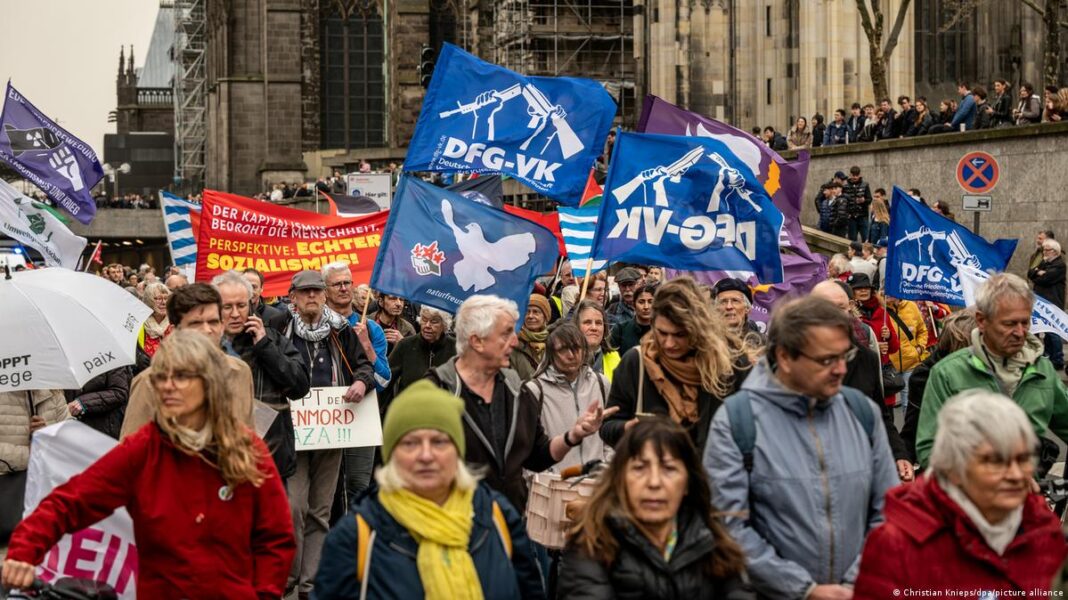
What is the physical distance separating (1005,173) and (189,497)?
2009cm

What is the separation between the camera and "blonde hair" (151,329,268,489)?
18.1 feet

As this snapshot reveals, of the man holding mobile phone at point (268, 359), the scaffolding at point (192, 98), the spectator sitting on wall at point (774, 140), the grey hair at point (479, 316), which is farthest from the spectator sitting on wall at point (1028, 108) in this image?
the scaffolding at point (192, 98)

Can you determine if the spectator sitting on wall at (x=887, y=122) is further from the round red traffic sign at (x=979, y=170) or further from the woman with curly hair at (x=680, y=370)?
the woman with curly hair at (x=680, y=370)

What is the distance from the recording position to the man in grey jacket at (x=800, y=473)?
209 inches

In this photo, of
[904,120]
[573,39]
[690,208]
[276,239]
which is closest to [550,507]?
[690,208]

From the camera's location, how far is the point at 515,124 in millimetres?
11211

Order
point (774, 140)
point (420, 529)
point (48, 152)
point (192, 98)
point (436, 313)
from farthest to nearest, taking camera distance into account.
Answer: point (192, 98), point (774, 140), point (48, 152), point (436, 313), point (420, 529)

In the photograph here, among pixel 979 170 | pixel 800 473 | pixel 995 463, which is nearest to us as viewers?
pixel 995 463

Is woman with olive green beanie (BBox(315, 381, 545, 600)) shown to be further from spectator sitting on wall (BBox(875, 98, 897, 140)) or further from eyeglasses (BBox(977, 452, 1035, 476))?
spectator sitting on wall (BBox(875, 98, 897, 140))

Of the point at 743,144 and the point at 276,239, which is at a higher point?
the point at 743,144

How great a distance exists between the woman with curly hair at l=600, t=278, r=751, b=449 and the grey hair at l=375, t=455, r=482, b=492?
1.50 metres

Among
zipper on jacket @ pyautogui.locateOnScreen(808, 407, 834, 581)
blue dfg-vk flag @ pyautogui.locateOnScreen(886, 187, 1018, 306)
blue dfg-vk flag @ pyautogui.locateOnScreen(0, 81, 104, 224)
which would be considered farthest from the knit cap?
blue dfg-vk flag @ pyautogui.locateOnScreen(0, 81, 104, 224)

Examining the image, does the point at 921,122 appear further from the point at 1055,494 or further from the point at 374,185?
the point at 1055,494

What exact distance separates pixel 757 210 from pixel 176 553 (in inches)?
207
